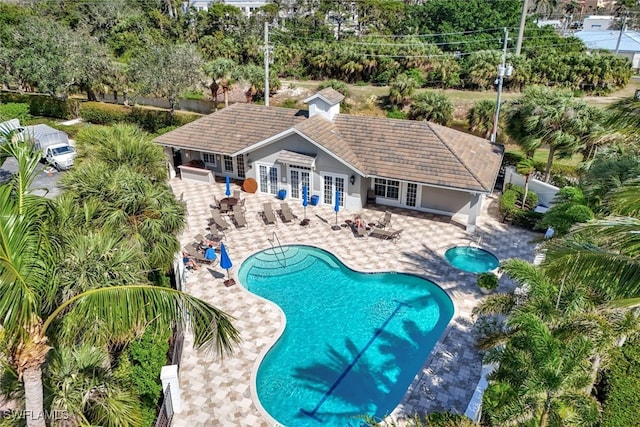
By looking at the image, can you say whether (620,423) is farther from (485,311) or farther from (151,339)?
(151,339)

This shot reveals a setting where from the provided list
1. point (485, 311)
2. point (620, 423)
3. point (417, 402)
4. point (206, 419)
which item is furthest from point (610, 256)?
point (206, 419)

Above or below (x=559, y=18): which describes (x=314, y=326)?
below

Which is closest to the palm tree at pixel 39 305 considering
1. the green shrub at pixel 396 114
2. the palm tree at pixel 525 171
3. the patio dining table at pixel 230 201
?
the patio dining table at pixel 230 201

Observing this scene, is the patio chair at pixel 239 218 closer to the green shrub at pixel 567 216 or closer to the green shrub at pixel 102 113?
the green shrub at pixel 567 216

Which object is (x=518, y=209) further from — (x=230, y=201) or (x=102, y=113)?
(x=102, y=113)

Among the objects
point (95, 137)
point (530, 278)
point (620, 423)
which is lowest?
point (620, 423)

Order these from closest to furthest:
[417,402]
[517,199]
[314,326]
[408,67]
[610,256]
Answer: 1. [610,256]
2. [417,402]
3. [314,326]
4. [517,199]
5. [408,67]
